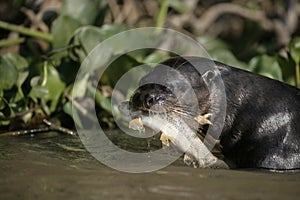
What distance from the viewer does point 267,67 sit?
14.9 ft

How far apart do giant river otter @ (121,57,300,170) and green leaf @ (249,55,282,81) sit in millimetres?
1370

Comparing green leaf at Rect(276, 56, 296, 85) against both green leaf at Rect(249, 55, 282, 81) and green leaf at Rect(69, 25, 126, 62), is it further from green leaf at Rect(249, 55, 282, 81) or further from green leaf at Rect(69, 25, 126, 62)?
green leaf at Rect(69, 25, 126, 62)

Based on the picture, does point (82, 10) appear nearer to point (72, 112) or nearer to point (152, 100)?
point (72, 112)

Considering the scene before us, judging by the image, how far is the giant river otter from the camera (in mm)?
2984

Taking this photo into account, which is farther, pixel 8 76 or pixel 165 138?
pixel 8 76

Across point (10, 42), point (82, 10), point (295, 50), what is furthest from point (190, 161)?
point (10, 42)

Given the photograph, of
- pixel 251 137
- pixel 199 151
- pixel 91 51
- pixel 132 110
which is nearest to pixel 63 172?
pixel 132 110

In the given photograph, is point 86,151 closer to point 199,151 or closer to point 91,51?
point 199,151

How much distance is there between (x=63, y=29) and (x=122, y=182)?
6.78 feet

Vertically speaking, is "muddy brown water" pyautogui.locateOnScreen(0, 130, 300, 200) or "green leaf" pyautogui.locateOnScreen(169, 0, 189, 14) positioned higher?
"green leaf" pyautogui.locateOnScreen(169, 0, 189, 14)

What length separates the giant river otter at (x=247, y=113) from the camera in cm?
298

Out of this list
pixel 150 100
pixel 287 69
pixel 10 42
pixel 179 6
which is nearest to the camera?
pixel 150 100

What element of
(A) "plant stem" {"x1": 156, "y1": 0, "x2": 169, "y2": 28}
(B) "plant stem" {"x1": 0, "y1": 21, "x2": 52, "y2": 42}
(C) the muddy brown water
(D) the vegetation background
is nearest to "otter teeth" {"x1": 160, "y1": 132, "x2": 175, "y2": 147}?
(C) the muddy brown water

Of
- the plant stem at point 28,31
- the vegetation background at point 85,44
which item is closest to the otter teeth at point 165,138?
the vegetation background at point 85,44
